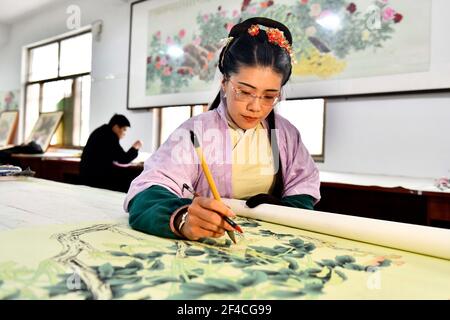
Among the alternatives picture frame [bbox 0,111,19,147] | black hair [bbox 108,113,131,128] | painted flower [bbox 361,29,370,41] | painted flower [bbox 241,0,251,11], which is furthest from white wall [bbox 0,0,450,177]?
picture frame [bbox 0,111,19,147]

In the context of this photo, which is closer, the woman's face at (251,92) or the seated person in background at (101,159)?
the woman's face at (251,92)

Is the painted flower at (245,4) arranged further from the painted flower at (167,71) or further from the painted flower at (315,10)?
the painted flower at (167,71)

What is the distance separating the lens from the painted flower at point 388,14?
2537 millimetres

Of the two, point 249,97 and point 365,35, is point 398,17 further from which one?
point 249,97

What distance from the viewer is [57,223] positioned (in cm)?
98

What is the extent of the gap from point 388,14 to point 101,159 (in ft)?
8.04

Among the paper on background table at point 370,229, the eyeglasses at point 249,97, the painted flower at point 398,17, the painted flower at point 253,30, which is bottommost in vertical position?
the paper on background table at point 370,229

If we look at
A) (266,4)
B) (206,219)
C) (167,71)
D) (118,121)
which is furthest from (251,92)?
(167,71)

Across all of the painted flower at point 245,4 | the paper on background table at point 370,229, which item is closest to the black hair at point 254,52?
the paper on background table at point 370,229

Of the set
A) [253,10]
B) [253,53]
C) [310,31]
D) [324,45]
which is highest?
[253,10]

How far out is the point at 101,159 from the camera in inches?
138

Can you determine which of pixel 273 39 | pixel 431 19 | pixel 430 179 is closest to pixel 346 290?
pixel 273 39

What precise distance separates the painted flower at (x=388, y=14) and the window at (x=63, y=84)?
3.70 m
